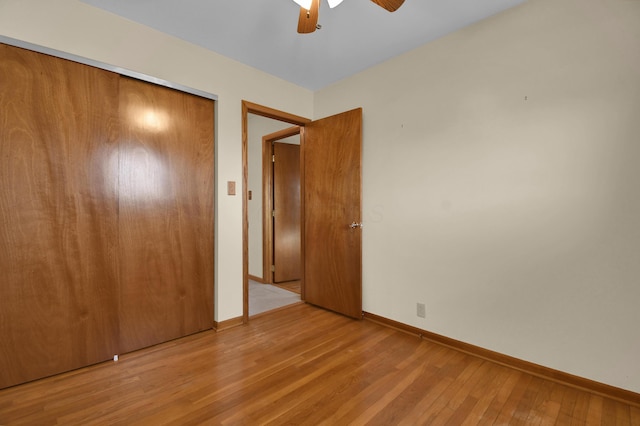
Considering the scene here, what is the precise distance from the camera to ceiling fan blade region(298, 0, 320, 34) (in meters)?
1.60

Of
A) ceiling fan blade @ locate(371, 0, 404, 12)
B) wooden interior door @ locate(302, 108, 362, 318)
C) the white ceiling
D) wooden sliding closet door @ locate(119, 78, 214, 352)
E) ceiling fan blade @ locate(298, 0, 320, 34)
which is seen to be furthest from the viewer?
wooden interior door @ locate(302, 108, 362, 318)

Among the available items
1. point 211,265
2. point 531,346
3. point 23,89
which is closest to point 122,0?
point 23,89

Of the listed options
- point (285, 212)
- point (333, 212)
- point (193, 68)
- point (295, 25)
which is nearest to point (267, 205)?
point (285, 212)

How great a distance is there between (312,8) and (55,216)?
6.90ft

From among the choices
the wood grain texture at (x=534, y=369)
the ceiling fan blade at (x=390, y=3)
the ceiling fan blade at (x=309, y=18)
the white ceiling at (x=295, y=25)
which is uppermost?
the white ceiling at (x=295, y=25)

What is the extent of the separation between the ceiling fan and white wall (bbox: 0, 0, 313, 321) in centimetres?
121

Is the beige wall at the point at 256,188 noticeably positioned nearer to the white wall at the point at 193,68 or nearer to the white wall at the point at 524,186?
the white wall at the point at 193,68

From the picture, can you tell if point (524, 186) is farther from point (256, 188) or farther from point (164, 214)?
point (256, 188)

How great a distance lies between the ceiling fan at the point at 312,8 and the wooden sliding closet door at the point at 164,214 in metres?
1.31

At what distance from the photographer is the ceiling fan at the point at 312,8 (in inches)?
59.9

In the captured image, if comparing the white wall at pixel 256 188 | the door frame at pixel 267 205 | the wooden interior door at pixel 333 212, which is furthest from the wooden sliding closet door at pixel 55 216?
the white wall at pixel 256 188

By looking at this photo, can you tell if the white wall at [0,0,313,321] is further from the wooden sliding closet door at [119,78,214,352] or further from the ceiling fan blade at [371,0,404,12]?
the ceiling fan blade at [371,0,404,12]

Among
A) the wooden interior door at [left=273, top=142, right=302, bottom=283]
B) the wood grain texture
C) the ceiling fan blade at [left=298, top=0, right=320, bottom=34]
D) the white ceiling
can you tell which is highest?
the white ceiling

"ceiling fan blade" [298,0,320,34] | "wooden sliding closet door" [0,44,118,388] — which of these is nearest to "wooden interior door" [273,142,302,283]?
"wooden sliding closet door" [0,44,118,388]
